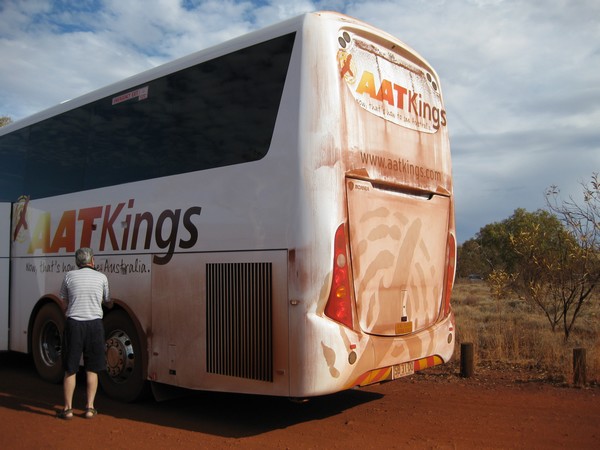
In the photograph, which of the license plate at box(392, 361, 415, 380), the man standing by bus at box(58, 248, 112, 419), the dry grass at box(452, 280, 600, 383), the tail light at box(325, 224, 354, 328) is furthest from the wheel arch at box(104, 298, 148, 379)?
the dry grass at box(452, 280, 600, 383)

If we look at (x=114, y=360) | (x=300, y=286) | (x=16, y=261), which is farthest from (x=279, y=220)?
(x=16, y=261)

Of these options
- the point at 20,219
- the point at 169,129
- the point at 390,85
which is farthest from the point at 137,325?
the point at 390,85

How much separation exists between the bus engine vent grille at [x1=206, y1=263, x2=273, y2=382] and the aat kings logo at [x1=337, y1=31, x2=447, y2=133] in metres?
2.11

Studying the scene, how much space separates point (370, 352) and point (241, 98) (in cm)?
300

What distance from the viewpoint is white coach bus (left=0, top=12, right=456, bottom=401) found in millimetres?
5770

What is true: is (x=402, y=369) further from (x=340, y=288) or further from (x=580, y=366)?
(x=580, y=366)

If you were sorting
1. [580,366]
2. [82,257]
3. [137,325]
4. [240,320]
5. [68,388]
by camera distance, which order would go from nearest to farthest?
[240,320], [68,388], [82,257], [137,325], [580,366]

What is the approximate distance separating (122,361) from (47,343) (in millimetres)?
2218

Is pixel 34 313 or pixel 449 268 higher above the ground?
pixel 449 268

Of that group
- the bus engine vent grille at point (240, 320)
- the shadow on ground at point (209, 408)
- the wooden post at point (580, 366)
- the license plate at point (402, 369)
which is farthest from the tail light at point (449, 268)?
the bus engine vent grille at point (240, 320)

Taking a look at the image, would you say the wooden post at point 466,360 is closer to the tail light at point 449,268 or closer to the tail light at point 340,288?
the tail light at point 449,268

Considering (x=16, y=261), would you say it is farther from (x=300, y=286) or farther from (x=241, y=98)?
(x=300, y=286)

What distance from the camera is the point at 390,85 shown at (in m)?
6.78

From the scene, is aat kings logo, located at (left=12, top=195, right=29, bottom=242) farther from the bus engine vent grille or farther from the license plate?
the license plate
